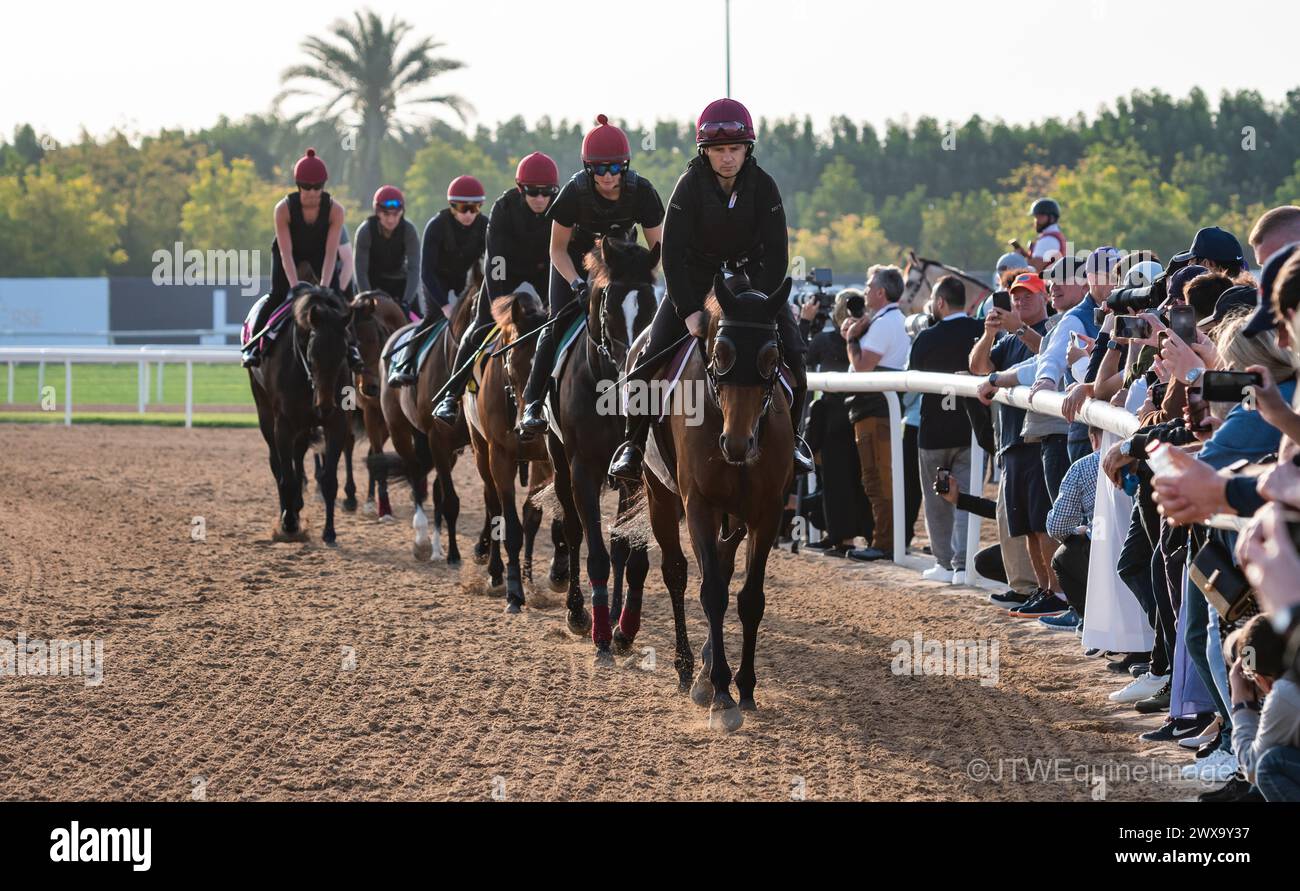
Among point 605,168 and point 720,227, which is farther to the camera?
point 605,168

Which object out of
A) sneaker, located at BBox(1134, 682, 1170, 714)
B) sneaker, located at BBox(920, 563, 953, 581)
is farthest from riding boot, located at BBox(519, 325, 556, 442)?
sneaker, located at BBox(1134, 682, 1170, 714)

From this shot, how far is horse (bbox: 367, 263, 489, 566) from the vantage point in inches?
428

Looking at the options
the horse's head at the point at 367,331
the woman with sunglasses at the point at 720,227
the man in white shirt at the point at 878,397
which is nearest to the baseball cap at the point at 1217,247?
the woman with sunglasses at the point at 720,227

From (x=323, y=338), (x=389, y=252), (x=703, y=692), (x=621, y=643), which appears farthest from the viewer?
(x=389, y=252)

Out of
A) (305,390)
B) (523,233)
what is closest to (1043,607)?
(523,233)

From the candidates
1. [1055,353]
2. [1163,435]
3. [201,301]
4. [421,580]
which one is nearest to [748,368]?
[1163,435]

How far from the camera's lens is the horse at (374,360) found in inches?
503

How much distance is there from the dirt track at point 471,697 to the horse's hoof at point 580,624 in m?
0.12

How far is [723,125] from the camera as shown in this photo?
695cm

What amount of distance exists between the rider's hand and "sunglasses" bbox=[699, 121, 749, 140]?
0.85 meters

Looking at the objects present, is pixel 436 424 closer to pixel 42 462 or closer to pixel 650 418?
pixel 650 418

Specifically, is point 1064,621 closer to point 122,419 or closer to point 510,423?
point 510,423

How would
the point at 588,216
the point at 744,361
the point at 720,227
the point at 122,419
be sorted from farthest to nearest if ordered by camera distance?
the point at 122,419
the point at 588,216
the point at 720,227
the point at 744,361

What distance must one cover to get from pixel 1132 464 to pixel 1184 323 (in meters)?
0.54
